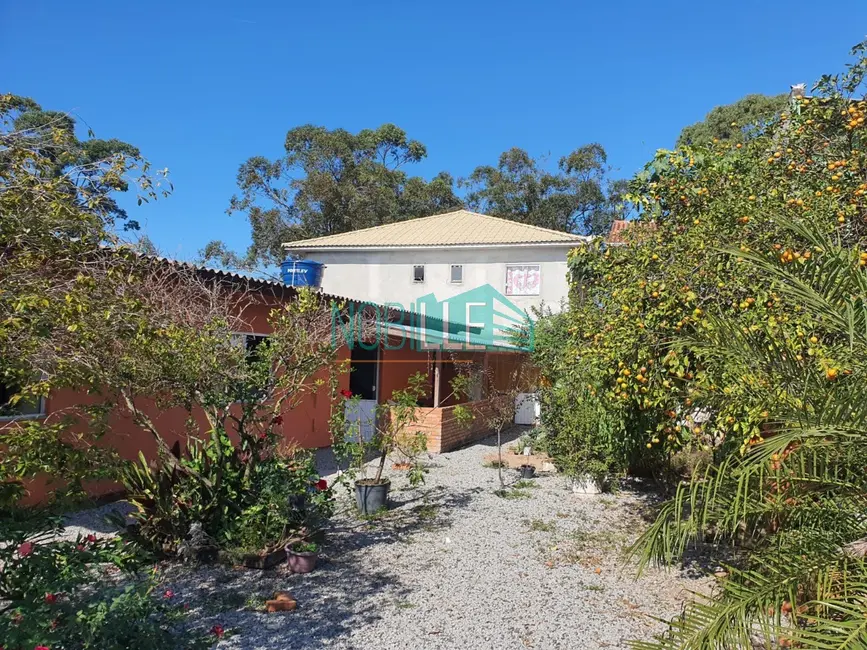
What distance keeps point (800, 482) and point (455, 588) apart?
335 centimetres

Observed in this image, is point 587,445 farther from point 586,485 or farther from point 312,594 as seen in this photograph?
point 312,594

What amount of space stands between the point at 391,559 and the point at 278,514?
4.50 feet

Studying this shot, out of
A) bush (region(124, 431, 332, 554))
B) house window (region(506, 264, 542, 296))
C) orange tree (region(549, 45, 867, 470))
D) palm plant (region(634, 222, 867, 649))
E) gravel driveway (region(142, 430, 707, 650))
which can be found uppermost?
→ house window (region(506, 264, 542, 296))

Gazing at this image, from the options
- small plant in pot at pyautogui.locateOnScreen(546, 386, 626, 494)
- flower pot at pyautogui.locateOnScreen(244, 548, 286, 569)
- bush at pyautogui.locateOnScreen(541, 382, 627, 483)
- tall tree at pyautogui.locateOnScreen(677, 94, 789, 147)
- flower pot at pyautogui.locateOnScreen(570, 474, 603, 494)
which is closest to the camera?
flower pot at pyautogui.locateOnScreen(244, 548, 286, 569)

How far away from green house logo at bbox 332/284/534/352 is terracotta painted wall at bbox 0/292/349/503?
1176mm

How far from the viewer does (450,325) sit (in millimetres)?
18328

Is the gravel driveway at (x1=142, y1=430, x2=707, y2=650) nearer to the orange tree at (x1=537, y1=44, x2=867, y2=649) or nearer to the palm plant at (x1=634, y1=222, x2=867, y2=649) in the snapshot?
the orange tree at (x1=537, y1=44, x2=867, y2=649)

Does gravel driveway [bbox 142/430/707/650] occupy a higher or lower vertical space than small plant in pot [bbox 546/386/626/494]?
lower

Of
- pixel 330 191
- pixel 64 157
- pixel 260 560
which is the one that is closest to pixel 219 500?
pixel 260 560

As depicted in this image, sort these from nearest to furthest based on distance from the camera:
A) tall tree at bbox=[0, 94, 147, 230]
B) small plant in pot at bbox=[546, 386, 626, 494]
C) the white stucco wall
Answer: tall tree at bbox=[0, 94, 147, 230] → small plant in pot at bbox=[546, 386, 626, 494] → the white stucco wall

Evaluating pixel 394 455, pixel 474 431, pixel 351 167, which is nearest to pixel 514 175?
pixel 351 167

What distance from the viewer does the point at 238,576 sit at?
580 cm

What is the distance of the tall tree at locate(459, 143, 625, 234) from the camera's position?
122 feet

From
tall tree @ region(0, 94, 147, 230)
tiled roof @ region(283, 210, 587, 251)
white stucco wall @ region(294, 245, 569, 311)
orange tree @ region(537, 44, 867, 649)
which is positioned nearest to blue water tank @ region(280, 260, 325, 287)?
white stucco wall @ region(294, 245, 569, 311)
